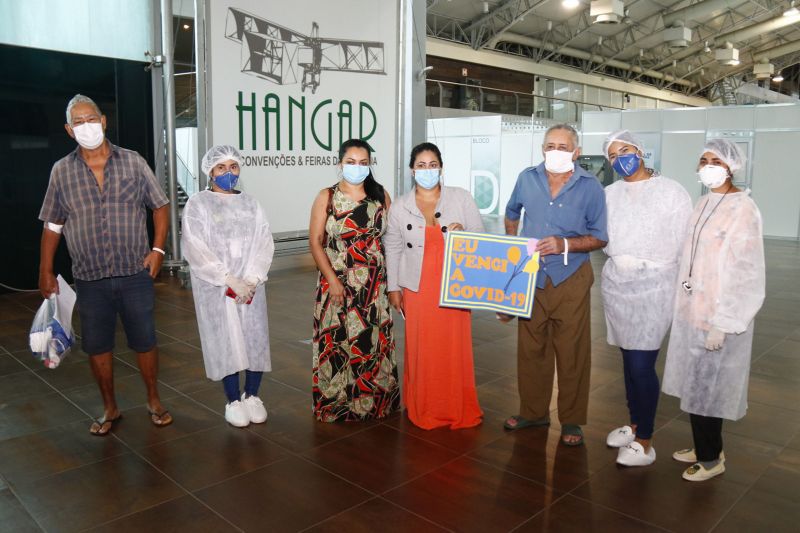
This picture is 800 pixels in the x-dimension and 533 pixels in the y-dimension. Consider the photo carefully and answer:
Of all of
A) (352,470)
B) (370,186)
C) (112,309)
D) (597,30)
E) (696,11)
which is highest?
(696,11)

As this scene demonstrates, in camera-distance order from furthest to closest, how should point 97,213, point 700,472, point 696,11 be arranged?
point 696,11 < point 97,213 < point 700,472

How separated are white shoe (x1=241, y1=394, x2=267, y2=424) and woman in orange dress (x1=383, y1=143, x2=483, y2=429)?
2.68 feet

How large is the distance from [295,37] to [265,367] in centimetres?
602

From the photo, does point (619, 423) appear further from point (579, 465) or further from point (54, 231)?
point (54, 231)

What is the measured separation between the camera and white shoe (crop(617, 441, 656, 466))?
3.11 m

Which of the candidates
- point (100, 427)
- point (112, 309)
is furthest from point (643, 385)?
point (100, 427)

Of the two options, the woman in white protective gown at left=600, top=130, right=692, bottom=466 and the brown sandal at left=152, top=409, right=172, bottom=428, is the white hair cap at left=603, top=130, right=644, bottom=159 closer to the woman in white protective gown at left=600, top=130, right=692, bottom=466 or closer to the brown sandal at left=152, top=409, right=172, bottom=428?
the woman in white protective gown at left=600, top=130, right=692, bottom=466

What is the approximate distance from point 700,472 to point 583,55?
82.1 ft

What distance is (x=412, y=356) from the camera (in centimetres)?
358

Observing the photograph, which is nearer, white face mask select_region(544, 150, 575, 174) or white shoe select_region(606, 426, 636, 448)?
white face mask select_region(544, 150, 575, 174)

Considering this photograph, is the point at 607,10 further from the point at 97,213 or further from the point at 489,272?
the point at 97,213

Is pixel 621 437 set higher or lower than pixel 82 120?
lower

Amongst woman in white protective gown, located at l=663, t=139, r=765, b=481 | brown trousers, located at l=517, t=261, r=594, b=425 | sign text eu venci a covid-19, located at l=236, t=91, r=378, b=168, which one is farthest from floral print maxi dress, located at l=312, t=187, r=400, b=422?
sign text eu venci a covid-19, located at l=236, t=91, r=378, b=168

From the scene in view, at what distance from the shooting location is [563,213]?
3.19 m
